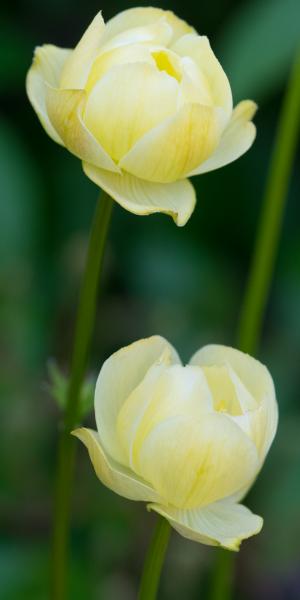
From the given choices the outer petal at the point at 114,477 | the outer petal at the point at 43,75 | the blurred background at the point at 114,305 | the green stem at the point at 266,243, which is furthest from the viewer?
the blurred background at the point at 114,305

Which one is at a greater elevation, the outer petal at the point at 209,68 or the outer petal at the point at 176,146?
the outer petal at the point at 209,68

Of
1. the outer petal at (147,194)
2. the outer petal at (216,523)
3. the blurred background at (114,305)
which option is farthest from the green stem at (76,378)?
the blurred background at (114,305)

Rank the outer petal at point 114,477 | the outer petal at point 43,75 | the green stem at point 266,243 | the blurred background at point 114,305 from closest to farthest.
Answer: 1. the outer petal at point 114,477
2. the outer petal at point 43,75
3. the green stem at point 266,243
4. the blurred background at point 114,305

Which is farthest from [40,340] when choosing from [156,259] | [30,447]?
[156,259]

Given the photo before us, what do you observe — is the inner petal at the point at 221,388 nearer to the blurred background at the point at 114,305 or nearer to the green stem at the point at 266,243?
the green stem at the point at 266,243

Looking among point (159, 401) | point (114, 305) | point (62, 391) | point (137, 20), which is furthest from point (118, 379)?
point (114, 305)

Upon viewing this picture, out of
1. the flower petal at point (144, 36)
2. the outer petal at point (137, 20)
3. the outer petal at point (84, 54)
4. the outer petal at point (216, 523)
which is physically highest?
the outer petal at point (137, 20)
